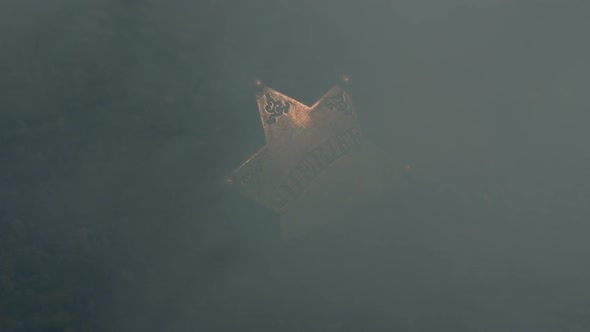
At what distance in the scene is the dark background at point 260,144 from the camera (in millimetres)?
2510

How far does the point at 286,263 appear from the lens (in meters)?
2.69

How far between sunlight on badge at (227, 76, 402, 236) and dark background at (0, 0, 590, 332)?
9 centimetres

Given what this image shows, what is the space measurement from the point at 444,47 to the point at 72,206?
8.08ft

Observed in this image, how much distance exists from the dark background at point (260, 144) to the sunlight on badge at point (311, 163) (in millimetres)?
88

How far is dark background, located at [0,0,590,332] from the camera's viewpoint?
2510mm

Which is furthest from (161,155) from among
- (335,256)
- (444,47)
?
(444,47)

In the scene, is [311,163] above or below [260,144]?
below

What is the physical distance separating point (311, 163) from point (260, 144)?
1.07 feet

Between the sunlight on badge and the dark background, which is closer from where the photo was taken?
the dark background

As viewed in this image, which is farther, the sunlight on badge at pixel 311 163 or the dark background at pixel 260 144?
the sunlight on badge at pixel 311 163

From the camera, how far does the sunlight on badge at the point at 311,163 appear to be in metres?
2.75

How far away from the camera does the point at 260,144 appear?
2.78 metres

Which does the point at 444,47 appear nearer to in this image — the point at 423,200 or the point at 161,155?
the point at 423,200

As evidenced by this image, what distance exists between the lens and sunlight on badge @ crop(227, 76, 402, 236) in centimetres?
275
